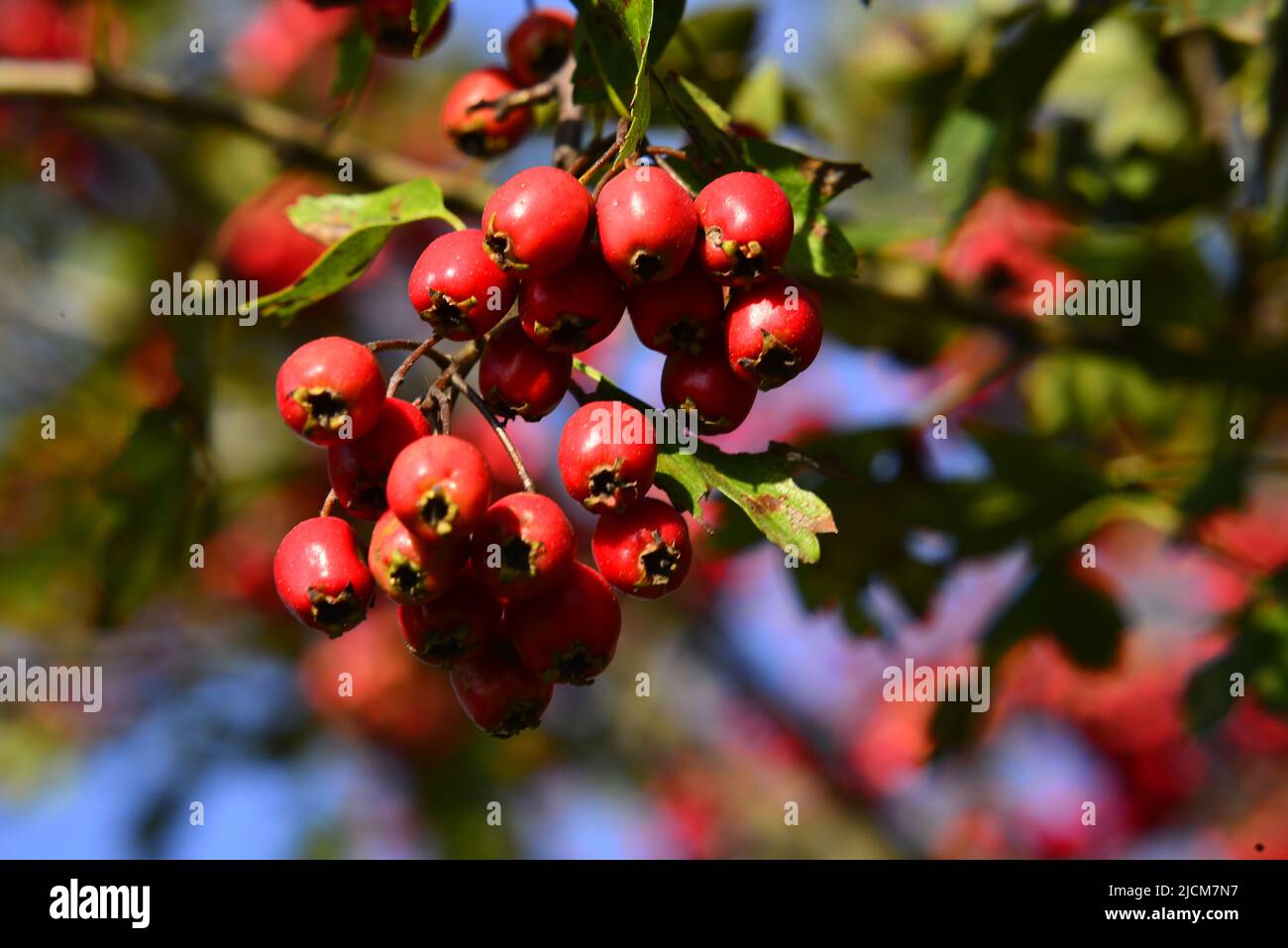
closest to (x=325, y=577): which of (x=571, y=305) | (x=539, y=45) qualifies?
(x=571, y=305)

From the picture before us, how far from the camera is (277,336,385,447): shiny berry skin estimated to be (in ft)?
3.97

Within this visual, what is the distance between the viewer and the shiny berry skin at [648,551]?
1.27 m

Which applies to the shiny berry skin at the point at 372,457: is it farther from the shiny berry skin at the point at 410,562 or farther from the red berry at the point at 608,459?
the red berry at the point at 608,459

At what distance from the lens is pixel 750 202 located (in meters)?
1.18

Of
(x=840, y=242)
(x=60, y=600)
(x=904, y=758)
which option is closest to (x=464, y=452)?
(x=840, y=242)

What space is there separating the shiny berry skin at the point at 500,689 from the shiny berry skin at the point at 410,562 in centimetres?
15

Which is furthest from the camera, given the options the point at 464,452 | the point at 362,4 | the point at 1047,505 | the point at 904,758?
the point at 904,758

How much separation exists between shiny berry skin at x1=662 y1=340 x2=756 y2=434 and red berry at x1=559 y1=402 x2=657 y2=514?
6 cm

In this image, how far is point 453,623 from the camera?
125 cm

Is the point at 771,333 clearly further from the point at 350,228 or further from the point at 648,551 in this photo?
the point at 350,228

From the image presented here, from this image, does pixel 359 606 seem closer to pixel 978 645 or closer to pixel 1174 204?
pixel 978 645

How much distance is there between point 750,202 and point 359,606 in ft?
1.91

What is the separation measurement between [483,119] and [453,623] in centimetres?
87

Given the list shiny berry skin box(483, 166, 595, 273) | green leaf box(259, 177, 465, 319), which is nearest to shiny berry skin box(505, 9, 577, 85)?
green leaf box(259, 177, 465, 319)
